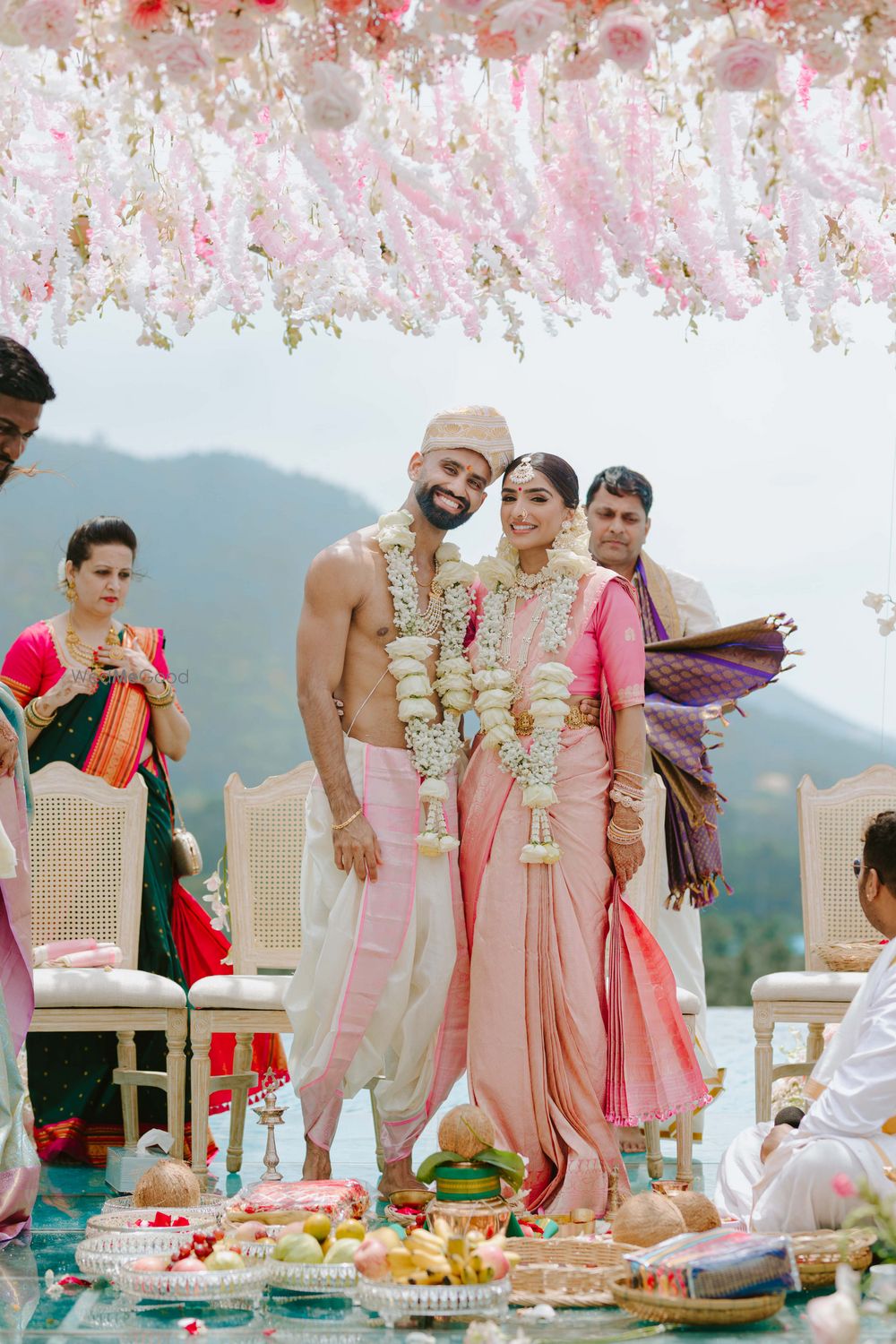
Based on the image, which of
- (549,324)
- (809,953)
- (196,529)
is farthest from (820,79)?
(196,529)

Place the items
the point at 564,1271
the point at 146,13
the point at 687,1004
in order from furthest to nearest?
the point at 687,1004 → the point at 564,1271 → the point at 146,13

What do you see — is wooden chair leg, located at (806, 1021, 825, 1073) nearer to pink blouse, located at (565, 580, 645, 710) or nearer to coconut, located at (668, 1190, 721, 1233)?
pink blouse, located at (565, 580, 645, 710)

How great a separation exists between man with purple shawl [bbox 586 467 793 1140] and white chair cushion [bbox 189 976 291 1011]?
3.96ft

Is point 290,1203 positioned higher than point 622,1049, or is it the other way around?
point 622,1049

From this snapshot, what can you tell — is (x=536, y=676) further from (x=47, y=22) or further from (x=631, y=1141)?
(x=47, y=22)

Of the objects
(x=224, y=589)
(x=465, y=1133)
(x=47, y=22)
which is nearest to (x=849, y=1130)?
(x=465, y=1133)

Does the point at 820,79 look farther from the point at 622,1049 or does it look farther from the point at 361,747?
the point at 622,1049

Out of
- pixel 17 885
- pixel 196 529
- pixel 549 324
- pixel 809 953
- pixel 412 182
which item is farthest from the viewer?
pixel 196 529

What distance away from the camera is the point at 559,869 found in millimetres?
3928

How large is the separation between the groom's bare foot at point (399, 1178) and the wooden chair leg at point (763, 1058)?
1001 millimetres

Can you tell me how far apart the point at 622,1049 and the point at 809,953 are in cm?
108

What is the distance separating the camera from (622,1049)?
3889 mm

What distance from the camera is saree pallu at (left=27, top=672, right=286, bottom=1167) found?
4.78 metres

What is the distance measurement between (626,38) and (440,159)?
0.87 m
